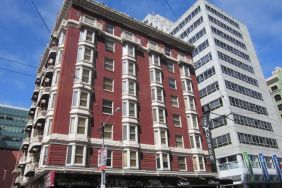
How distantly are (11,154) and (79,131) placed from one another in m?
63.1

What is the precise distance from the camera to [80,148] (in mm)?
26156

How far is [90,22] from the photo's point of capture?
1371 inches

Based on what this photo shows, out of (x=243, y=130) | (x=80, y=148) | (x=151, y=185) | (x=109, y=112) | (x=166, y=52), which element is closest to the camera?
(x=80, y=148)

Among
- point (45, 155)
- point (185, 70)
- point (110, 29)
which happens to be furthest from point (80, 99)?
point (185, 70)

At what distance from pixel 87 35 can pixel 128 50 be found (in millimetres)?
6576

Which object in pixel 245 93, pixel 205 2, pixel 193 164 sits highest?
pixel 205 2

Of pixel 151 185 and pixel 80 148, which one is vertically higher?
pixel 80 148

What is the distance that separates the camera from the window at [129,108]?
3157 cm

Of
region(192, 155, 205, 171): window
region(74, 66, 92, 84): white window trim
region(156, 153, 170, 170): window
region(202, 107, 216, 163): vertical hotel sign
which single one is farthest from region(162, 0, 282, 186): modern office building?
region(74, 66, 92, 84): white window trim

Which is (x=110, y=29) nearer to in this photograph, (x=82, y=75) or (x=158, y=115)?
(x=82, y=75)

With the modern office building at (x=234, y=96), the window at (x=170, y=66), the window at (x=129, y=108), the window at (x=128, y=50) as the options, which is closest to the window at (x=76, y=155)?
the window at (x=129, y=108)

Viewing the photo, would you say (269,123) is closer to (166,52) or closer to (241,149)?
(241,149)

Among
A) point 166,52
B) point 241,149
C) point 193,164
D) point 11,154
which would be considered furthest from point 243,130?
point 11,154

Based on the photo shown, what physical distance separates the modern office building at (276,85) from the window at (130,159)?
7433 cm
